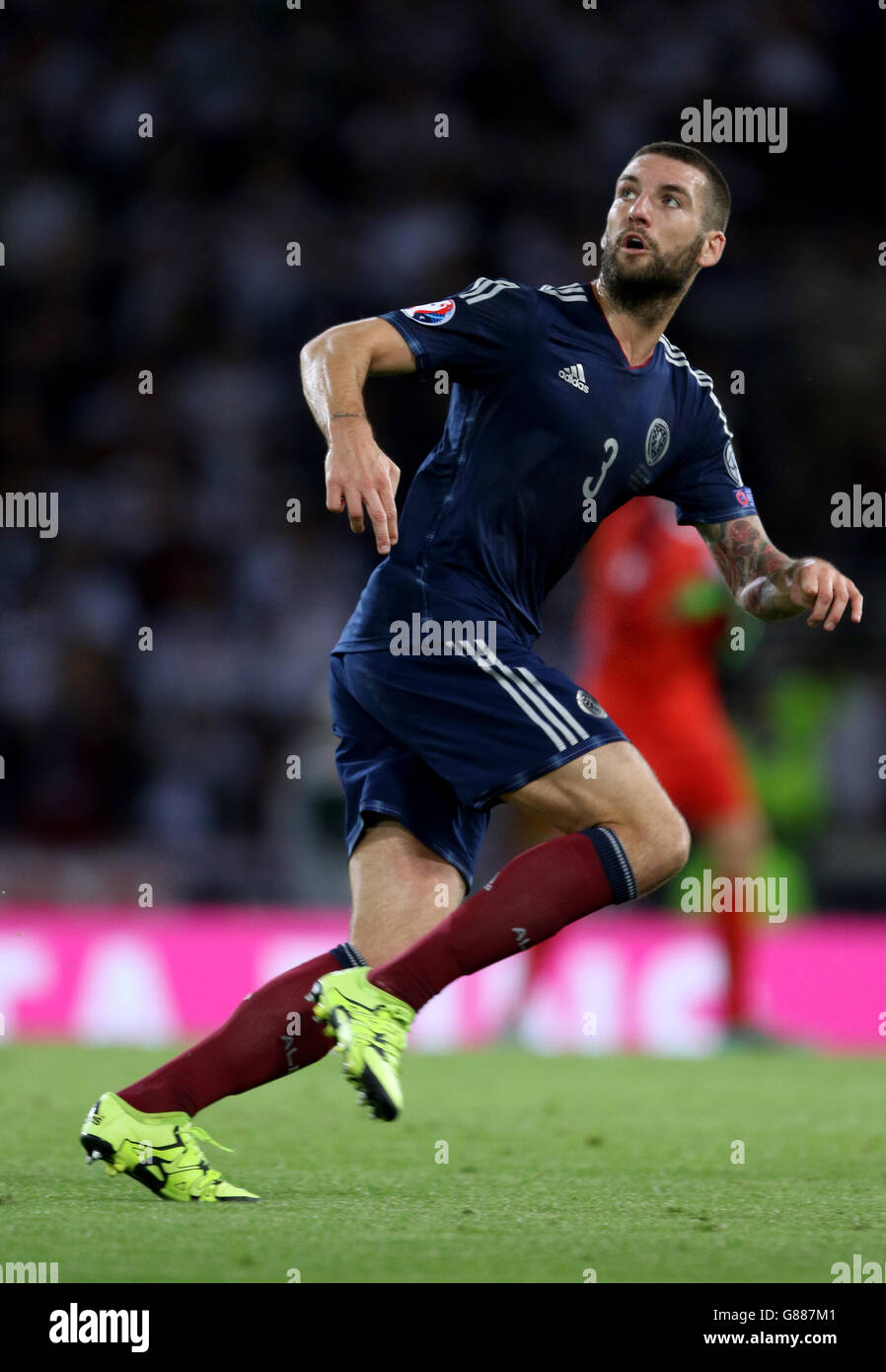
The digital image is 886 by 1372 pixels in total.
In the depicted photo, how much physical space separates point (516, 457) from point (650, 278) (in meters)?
0.48

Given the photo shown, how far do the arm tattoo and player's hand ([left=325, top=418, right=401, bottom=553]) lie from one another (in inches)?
37.3

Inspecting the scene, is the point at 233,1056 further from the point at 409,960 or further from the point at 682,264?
the point at 682,264

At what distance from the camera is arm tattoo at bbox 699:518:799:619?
12.5 feet

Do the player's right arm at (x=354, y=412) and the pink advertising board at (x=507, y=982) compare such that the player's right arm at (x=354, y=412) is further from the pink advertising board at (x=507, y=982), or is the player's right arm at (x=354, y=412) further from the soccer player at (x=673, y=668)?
the pink advertising board at (x=507, y=982)

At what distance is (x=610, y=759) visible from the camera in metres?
3.47

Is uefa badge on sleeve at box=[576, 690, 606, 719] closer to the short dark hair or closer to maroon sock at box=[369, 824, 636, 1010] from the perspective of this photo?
maroon sock at box=[369, 824, 636, 1010]

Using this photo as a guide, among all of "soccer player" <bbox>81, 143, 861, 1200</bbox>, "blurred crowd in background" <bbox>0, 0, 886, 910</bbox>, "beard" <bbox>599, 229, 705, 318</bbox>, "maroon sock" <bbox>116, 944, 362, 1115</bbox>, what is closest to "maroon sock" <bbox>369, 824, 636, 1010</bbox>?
"soccer player" <bbox>81, 143, 861, 1200</bbox>

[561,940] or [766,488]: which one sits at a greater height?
[766,488]

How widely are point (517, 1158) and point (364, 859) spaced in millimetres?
999

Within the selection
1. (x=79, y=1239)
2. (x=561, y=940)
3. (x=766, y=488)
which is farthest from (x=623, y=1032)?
(x=79, y=1239)

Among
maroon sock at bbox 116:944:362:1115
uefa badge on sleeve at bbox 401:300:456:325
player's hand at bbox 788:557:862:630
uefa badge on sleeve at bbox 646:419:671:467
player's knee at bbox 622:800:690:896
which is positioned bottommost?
maroon sock at bbox 116:944:362:1115

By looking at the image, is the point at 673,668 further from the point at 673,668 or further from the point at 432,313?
the point at 432,313

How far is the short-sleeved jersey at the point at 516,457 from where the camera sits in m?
3.65

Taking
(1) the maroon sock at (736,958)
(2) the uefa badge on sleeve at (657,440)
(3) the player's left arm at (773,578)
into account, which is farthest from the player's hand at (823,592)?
(1) the maroon sock at (736,958)
